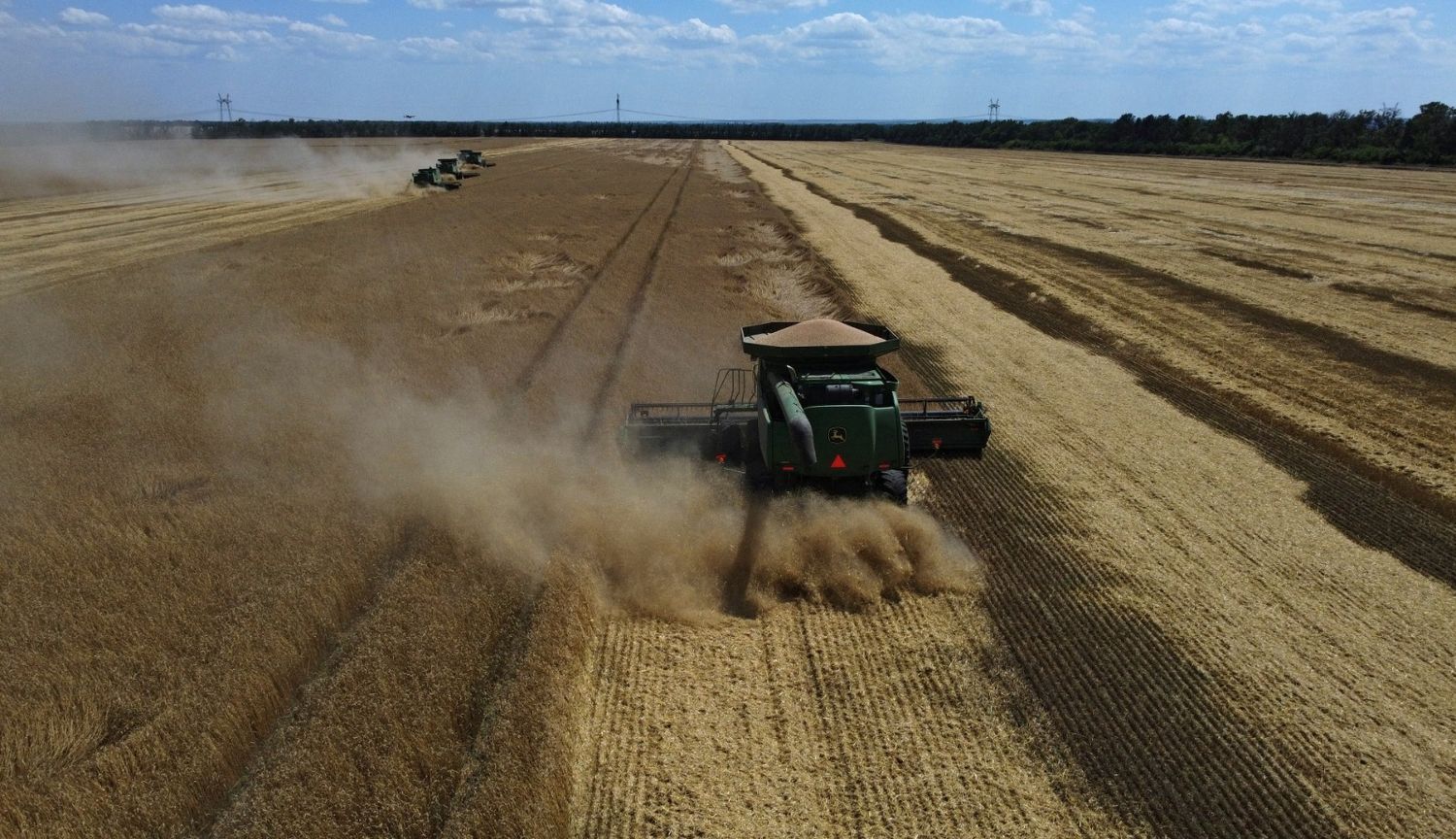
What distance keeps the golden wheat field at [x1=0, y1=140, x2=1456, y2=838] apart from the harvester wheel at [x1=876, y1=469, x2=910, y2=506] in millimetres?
338

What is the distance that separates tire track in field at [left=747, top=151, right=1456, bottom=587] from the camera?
1041 cm

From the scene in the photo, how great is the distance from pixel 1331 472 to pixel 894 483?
736 cm

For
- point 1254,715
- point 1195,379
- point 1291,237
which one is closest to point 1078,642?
point 1254,715

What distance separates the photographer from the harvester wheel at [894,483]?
9.95 m

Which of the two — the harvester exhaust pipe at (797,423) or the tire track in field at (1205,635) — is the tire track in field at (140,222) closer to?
the harvester exhaust pipe at (797,423)

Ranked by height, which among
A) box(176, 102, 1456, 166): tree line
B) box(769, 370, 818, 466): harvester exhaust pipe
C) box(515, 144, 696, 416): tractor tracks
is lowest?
box(515, 144, 696, 416): tractor tracks

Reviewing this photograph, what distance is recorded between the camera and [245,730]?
6730mm

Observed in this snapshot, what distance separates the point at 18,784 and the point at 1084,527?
10.7 m

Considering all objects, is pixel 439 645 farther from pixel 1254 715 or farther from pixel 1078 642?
pixel 1254 715

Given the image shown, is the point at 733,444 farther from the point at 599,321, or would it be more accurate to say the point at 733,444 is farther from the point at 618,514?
the point at 599,321

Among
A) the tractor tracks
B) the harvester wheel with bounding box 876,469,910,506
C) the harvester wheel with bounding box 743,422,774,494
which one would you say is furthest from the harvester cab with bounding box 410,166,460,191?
the harvester wheel with bounding box 876,469,910,506

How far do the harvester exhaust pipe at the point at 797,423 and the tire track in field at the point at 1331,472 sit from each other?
7217 millimetres

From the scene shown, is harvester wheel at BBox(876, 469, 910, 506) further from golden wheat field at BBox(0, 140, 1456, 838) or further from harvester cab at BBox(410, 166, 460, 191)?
harvester cab at BBox(410, 166, 460, 191)

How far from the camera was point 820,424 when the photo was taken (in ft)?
30.7
